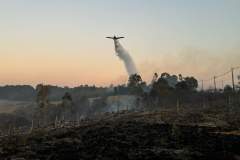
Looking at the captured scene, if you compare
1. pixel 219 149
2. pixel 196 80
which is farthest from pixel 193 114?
pixel 196 80

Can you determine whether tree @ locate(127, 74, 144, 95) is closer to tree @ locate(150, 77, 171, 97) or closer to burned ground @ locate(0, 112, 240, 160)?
tree @ locate(150, 77, 171, 97)

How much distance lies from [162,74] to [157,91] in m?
26.8

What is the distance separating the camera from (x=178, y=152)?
37188 mm

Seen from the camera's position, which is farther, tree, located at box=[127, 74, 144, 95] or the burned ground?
tree, located at box=[127, 74, 144, 95]

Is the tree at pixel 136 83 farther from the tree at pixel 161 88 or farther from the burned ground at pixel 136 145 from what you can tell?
the burned ground at pixel 136 145

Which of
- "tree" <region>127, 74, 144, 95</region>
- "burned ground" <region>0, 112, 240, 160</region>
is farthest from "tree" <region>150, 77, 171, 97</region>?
"burned ground" <region>0, 112, 240, 160</region>

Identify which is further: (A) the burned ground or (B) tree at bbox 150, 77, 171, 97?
(B) tree at bbox 150, 77, 171, 97

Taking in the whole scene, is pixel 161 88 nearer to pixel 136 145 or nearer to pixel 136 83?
pixel 136 83

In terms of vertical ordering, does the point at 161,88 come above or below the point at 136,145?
above

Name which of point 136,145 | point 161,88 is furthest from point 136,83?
point 136,145

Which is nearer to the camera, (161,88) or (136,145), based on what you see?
(136,145)

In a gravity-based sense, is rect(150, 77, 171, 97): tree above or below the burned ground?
above

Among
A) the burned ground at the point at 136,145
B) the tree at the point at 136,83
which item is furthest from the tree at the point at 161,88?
the burned ground at the point at 136,145

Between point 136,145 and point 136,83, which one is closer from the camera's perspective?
point 136,145
